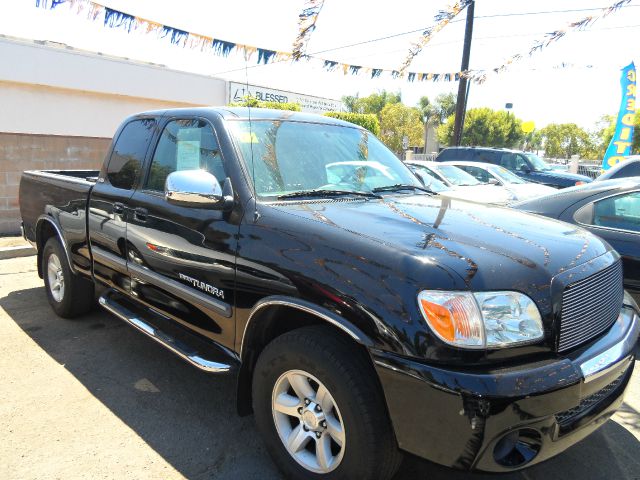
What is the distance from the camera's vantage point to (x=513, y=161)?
1527 cm

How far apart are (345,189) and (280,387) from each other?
4.14ft

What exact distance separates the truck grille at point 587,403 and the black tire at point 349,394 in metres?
0.70

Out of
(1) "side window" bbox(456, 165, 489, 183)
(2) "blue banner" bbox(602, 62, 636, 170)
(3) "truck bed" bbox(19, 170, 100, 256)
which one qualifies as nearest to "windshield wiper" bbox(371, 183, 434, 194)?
(3) "truck bed" bbox(19, 170, 100, 256)

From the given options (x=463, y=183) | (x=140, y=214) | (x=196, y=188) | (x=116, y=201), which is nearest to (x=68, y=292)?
(x=116, y=201)

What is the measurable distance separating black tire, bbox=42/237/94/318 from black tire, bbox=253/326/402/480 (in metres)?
2.96

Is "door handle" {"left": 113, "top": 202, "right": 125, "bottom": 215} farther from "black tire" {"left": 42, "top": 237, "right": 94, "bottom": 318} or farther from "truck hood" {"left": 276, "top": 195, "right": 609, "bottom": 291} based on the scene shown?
"truck hood" {"left": 276, "top": 195, "right": 609, "bottom": 291}

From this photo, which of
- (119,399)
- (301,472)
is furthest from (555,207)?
(119,399)

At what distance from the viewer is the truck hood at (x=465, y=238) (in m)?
2.08

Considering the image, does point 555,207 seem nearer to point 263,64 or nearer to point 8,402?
point 8,402

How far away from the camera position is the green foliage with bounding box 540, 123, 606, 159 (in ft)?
223

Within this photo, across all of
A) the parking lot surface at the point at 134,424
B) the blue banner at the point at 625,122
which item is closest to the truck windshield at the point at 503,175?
the blue banner at the point at 625,122

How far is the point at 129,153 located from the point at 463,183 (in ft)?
27.5

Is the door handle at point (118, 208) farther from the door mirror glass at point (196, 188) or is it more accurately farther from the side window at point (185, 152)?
the door mirror glass at point (196, 188)

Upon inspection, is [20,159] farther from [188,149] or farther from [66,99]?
[188,149]
